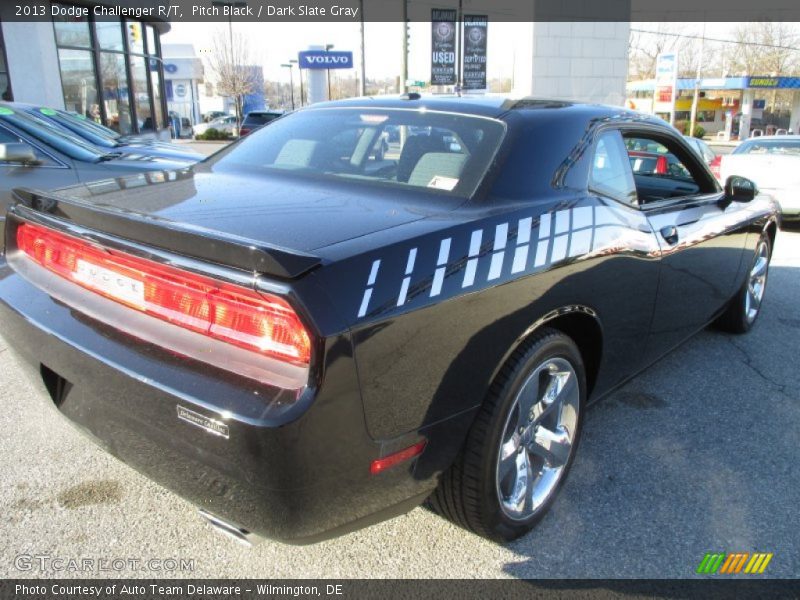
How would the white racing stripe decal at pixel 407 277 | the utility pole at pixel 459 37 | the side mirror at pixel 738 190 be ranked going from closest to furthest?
the white racing stripe decal at pixel 407 277, the side mirror at pixel 738 190, the utility pole at pixel 459 37

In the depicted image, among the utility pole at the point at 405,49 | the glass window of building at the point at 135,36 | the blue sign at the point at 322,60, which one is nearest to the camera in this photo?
the utility pole at the point at 405,49

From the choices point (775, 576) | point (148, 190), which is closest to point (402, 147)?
point (148, 190)

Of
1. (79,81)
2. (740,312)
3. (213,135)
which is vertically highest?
(79,81)

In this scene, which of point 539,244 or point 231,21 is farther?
point 231,21

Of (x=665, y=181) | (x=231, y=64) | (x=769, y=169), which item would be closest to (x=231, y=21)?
(x=231, y=64)

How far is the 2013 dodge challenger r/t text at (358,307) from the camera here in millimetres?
1619

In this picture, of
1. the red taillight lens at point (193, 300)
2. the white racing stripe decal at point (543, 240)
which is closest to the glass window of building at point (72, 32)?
the red taillight lens at point (193, 300)

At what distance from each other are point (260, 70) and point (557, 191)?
5069 centimetres

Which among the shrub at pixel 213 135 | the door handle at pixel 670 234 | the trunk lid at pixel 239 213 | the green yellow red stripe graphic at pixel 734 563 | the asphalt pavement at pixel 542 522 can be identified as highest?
the trunk lid at pixel 239 213

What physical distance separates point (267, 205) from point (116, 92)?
1740 cm

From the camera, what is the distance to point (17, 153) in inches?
204

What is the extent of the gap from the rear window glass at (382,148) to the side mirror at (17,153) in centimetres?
296

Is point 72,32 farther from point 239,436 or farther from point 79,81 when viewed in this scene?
point 239,436

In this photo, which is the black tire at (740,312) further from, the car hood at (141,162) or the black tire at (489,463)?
the car hood at (141,162)
